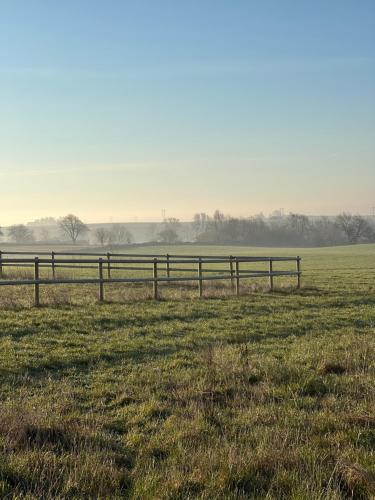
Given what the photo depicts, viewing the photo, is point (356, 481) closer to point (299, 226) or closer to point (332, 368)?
point (332, 368)

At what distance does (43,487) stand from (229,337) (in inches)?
273

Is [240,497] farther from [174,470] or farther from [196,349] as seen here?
[196,349]

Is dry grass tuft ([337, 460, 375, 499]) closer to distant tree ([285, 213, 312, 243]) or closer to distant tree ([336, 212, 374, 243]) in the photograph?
distant tree ([336, 212, 374, 243])

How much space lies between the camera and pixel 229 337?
10.4 meters

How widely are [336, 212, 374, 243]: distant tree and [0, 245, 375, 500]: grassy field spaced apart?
118 m

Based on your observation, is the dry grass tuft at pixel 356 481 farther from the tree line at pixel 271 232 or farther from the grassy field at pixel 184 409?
A: the tree line at pixel 271 232

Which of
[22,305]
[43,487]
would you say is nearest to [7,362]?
[43,487]

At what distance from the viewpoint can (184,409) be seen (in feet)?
18.7

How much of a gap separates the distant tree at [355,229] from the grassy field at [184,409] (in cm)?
11813

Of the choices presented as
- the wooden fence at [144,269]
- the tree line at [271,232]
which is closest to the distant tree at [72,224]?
the tree line at [271,232]

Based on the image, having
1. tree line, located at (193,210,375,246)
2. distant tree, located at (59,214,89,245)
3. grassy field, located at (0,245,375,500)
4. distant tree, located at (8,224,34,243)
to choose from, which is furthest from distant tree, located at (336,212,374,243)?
grassy field, located at (0,245,375,500)

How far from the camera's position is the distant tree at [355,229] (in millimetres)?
123625

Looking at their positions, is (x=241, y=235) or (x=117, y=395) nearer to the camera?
(x=117, y=395)

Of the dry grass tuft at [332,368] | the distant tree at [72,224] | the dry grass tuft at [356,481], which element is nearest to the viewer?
the dry grass tuft at [356,481]
